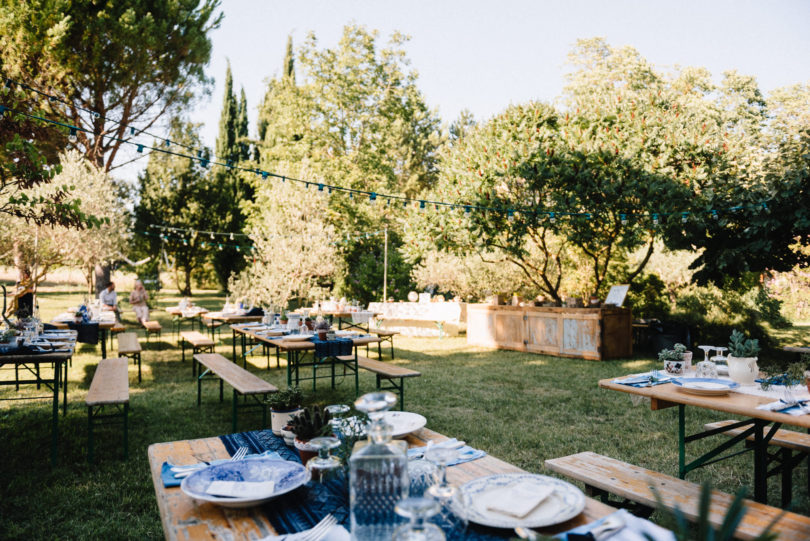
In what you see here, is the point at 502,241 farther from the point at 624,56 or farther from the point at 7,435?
the point at 624,56

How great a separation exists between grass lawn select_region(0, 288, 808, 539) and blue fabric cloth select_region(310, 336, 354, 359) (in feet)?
3.18

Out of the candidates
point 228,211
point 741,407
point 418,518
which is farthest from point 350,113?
point 418,518

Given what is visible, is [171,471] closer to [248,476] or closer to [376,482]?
[248,476]

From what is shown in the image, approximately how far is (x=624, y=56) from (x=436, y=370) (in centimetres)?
1683

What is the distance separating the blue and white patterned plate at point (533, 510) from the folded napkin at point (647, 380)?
2.02m

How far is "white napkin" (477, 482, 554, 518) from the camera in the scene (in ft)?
4.33

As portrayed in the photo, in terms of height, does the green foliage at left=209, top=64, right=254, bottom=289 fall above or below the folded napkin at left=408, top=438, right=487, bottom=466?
above

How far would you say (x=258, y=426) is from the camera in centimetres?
538

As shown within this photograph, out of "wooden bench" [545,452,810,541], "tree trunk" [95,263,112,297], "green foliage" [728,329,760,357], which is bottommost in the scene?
"wooden bench" [545,452,810,541]

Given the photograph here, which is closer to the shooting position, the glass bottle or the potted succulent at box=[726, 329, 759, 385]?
the glass bottle

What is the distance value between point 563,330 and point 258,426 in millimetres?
6484

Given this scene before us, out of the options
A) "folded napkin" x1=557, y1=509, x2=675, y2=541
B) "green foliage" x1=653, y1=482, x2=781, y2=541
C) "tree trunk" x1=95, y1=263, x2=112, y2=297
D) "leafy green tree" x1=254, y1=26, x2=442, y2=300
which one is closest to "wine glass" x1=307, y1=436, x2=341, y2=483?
"folded napkin" x1=557, y1=509, x2=675, y2=541

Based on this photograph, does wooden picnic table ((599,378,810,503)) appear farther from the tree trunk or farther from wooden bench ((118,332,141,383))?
the tree trunk

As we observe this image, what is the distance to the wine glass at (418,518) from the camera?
0.96m
